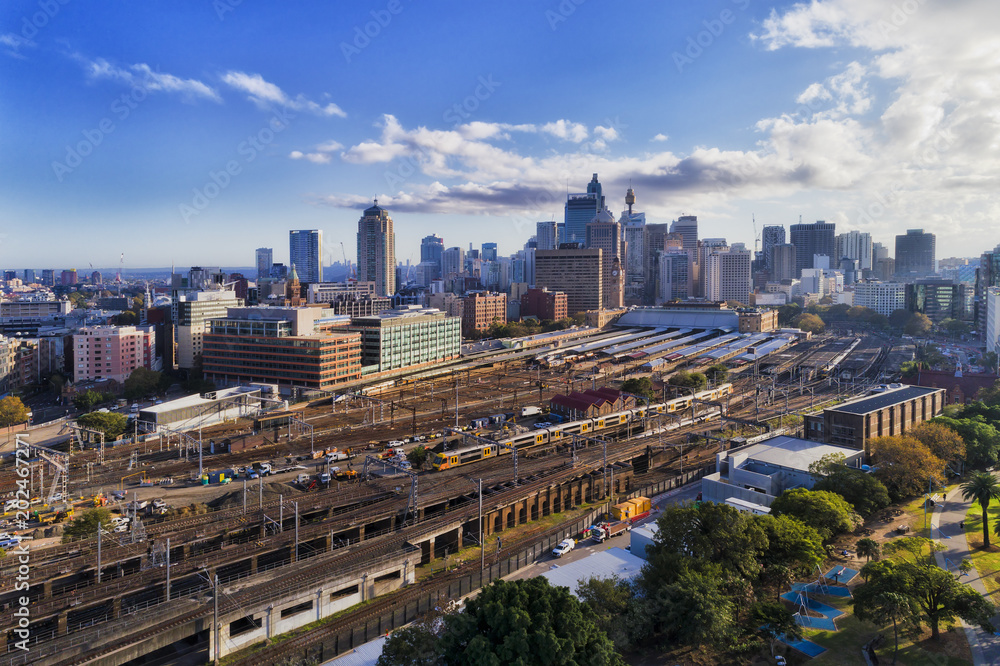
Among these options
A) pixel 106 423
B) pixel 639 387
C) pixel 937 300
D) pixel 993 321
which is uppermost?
pixel 937 300

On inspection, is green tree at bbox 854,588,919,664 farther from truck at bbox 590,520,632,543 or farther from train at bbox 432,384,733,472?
train at bbox 432,384,733,472

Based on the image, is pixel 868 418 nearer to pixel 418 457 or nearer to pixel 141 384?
pixel 418 457

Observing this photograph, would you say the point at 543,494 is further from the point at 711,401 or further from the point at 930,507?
the point at 711,401

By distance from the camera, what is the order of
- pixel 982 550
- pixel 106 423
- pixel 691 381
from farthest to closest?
pixel 691 381
pixel 106 423
pixel 982 550

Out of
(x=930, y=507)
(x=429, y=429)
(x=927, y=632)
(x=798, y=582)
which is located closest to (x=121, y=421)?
(x=429, y=429)

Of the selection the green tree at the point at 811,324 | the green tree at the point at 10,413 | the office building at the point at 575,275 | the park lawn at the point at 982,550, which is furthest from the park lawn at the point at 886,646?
Result: the office building at the point at 575,275

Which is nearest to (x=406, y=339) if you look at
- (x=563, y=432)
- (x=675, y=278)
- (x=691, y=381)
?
(x=691, y=381)
